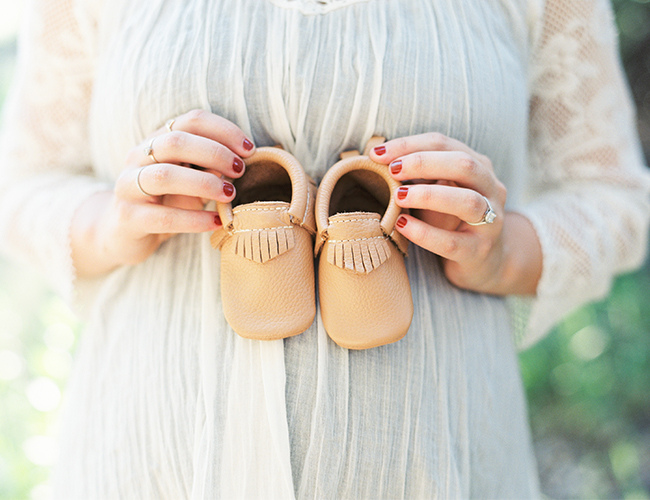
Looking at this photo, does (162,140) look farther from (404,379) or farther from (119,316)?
(404,379)

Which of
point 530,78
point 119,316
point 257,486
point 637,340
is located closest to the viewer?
point 257,486

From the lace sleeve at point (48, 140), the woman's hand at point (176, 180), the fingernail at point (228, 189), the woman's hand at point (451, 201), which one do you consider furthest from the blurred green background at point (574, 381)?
the fingernail at point (228, 189)

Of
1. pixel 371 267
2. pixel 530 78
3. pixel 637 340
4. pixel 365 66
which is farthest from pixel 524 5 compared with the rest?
Answer: pixel 637 340

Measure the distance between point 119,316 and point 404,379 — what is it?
1.47 ft

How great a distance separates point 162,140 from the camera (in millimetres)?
592

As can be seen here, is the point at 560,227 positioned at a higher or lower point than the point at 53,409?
higher

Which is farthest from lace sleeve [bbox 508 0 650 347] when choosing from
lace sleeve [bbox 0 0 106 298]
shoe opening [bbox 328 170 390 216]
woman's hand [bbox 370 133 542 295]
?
lace sleeve [bbox 0 0 106 298]

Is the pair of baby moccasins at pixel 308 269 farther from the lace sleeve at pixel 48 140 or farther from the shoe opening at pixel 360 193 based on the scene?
the lace sleeve at pixel 48 140

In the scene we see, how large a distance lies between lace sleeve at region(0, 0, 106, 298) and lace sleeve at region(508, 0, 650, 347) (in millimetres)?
781

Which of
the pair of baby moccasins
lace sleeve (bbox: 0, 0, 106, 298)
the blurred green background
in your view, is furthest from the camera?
the blurred green background

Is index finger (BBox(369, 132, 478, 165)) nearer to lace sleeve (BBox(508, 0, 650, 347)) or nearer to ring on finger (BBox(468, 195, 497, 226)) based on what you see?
ring on finger (BBox(468, 195, 497, 226))

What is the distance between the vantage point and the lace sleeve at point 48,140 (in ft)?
2.46

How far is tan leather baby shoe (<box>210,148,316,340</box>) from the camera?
0.58 m

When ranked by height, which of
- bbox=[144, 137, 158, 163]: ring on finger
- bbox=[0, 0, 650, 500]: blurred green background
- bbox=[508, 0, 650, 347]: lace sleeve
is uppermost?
bbox=[144, 137, 158, 163]: ring on finger
